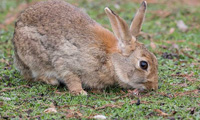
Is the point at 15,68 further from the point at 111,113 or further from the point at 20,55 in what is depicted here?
the point at 111,113

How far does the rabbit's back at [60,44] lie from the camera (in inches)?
224

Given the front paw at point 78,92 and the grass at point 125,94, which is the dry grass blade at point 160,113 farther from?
the front paw at point 78,92

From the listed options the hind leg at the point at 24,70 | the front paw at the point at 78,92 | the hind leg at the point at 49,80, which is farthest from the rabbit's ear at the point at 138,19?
the hind leg at the point at 24,70

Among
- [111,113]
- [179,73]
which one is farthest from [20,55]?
[179,73]

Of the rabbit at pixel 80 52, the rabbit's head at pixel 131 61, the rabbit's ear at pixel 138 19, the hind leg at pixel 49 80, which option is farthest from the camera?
the hind leg at pixel 49 80

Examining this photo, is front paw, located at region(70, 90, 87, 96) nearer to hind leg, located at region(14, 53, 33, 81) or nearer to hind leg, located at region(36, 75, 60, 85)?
hind leg, located at region(36, 75, 60, 85)

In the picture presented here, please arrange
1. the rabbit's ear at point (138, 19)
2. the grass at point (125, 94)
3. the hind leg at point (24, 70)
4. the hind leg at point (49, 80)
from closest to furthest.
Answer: the grass at point (125, 94)
the rabbit's ear at point (138, 19)
the hind leg at point (49, 80)
the hind leg at point (24, 70)

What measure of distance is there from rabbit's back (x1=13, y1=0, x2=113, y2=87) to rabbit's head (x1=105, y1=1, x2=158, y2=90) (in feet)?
0.73

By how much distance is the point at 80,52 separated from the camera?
573 centimetres

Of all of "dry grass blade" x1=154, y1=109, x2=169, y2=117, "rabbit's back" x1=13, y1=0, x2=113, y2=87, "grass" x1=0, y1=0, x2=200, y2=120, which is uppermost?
"rabbit's back" x1=13, y1=0, x2=113, y2=87

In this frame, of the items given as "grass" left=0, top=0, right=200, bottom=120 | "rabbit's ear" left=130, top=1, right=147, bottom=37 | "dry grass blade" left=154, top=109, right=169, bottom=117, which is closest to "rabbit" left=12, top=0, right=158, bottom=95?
"rabbit's ear" left=130, top=1, right=147, bottom=37

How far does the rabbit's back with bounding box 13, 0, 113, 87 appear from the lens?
5.70 meters

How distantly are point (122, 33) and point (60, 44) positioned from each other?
1040mm

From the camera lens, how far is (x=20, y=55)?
6.28 metres
